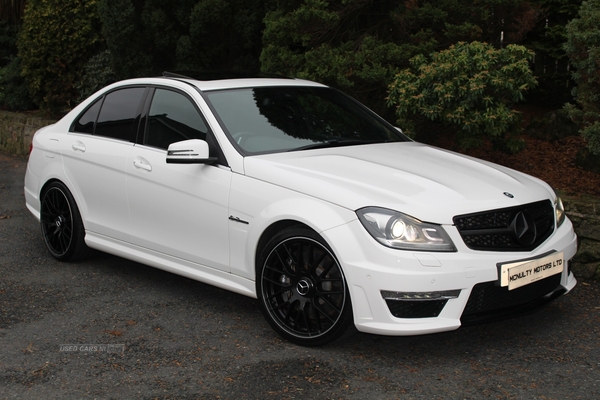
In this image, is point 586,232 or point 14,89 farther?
point 14,89

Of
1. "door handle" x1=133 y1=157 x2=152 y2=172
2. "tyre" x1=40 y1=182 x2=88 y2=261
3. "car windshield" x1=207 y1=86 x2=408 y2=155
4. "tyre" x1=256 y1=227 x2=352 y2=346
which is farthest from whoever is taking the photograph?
"tyre" x1=40 y1=182 x2=88 y2=261

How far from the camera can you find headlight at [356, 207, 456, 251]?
473 cm

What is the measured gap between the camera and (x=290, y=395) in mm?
4453

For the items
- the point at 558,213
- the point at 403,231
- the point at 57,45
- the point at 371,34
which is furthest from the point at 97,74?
the point at 403,231

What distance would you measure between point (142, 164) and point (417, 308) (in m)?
2.51

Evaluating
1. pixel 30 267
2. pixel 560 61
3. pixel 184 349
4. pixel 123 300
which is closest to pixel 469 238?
pixel 184 349

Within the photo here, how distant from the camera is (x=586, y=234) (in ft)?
22.0

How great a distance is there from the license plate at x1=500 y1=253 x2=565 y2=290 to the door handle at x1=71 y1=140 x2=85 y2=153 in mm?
3734

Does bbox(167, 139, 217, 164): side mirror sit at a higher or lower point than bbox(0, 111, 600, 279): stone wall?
higher

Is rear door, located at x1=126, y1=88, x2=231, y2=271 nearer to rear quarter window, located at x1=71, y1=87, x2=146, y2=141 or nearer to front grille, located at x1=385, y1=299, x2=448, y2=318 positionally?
rear quarter window, located at x1=71, y1=87, x2=146, y2=141

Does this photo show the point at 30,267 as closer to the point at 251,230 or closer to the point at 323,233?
the point at 251,230

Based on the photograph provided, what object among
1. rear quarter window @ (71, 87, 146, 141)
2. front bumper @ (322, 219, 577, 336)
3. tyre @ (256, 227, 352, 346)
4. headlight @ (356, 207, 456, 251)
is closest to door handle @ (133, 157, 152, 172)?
rear quarter window @ (71, 87, 146, 141)

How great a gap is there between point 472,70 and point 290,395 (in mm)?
4451

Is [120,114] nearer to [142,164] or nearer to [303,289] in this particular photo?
[142,164]
